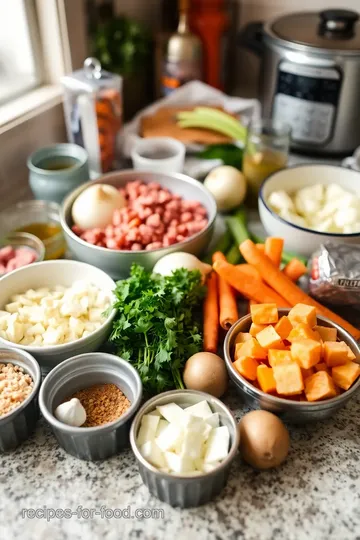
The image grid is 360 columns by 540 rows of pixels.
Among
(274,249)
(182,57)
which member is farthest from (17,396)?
(182,57)

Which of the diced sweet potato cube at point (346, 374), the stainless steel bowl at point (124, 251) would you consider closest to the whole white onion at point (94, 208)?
the stainless steel bowl at point (124, 251)

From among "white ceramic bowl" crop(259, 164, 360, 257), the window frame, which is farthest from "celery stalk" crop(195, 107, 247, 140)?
the window frame

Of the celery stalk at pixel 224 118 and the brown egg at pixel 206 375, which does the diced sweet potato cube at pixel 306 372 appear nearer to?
the brown egg at pixel 206 375

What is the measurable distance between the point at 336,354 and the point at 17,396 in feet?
1.64

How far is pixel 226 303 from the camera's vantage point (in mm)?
1039

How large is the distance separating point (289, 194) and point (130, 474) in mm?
763

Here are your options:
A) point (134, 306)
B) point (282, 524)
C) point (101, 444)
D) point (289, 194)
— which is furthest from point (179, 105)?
point (282, 524)

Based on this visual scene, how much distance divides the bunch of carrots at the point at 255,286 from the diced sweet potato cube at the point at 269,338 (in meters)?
0.13

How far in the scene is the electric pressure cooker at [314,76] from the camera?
4.36 ft

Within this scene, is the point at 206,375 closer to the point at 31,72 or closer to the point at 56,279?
the point at 56,279

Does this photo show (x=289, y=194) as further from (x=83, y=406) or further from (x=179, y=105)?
(x=83, y=406)

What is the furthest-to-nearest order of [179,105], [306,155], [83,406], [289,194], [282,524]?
[179,105] < [306,155] < [289,194] < [83,406] < [282,524]

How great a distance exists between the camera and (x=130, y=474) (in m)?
0.79

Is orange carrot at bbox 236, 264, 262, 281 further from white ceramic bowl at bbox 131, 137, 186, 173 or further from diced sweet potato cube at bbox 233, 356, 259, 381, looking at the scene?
white ceramic bowl at bbox 131, 137, 186, 173
